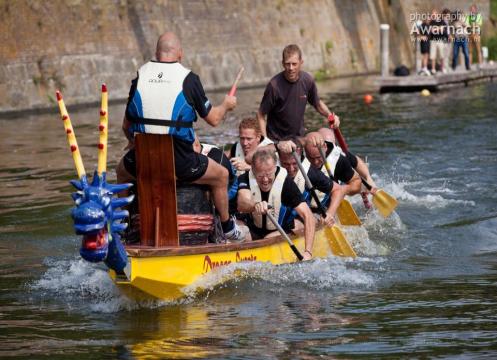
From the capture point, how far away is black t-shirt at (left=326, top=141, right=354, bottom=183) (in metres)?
13.3

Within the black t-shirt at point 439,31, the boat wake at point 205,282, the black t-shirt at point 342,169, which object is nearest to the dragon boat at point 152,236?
the boat wake at point 205,282

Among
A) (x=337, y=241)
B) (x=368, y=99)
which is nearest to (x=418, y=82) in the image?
(x=368, y=99)

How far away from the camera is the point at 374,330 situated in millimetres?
8828

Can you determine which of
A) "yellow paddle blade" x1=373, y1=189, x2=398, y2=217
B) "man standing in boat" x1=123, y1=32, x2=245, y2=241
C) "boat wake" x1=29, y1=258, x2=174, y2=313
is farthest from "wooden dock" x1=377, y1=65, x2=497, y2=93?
"man standing in boat" x1=123, y1=32, x2=245, y2=241

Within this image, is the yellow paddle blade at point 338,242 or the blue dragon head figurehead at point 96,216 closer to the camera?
the blue dragon head figurehead at point 96,216

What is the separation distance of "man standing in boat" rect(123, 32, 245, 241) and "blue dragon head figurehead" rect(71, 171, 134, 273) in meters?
1.17

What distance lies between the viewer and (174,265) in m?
9.63

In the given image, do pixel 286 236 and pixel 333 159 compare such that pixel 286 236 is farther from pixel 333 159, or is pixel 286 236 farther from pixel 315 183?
pixel 333 159

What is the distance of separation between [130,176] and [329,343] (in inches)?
99.6

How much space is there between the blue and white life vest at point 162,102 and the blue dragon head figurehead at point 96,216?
3.80 ft

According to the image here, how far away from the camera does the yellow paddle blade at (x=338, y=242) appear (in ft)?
39.4

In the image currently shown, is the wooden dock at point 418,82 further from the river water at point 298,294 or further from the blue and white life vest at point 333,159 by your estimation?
the blue and white life vest at point 333,159

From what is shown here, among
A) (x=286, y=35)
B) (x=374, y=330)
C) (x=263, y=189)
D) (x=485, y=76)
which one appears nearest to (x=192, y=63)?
(x=286, y=35)

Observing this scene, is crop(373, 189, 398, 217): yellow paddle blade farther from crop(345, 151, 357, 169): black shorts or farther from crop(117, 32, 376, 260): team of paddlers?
crop(345, 151, 357, 169): black shorts
